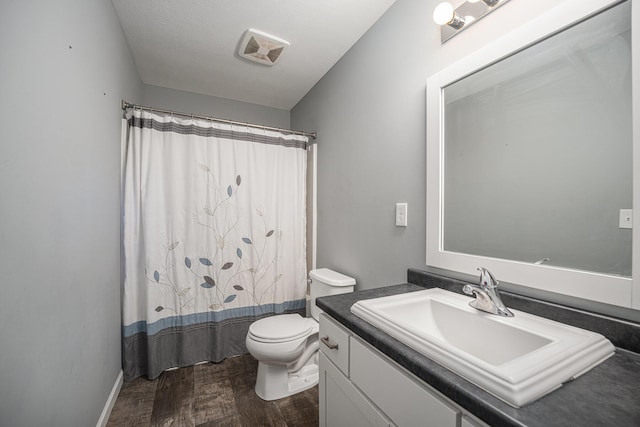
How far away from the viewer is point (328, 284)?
1.77 metres

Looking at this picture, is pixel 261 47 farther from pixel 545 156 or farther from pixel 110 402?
pixel 110 402

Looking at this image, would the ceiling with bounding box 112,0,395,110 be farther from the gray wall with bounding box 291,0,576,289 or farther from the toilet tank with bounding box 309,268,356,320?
the toilet tank with bounding box 309,268,356,320

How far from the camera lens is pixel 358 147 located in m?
1.78

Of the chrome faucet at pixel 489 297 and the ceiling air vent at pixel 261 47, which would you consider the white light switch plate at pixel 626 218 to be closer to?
the chrome faucet at pixel 489 297

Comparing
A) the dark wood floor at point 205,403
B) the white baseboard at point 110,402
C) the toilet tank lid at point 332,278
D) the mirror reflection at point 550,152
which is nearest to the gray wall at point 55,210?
the white baseboard at point 110,402

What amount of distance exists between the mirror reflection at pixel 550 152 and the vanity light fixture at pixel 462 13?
220 millimetres

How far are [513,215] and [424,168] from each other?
1.45 feet

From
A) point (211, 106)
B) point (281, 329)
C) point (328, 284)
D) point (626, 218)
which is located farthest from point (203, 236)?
point (626, 218)

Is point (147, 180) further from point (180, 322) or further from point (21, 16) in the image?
point (21, 16)

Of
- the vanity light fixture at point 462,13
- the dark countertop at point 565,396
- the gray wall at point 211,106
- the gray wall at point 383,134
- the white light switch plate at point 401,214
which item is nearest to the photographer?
the dark countertop at point 565,396

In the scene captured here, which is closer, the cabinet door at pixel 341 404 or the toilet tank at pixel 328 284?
the cabinet door at pixel 341 404

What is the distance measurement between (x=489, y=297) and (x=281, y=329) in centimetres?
123

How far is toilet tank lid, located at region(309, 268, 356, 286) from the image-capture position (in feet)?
5.68

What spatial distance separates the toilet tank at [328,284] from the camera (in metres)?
1.74
